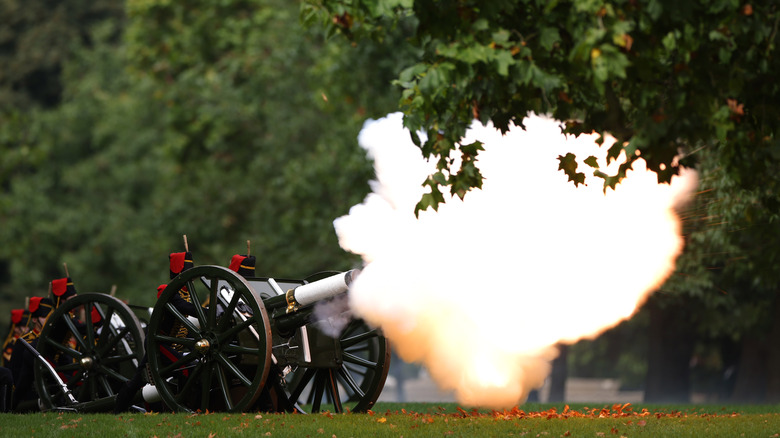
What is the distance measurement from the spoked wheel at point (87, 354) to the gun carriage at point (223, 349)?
0.05 feet

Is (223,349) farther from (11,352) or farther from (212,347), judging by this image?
(11,352)

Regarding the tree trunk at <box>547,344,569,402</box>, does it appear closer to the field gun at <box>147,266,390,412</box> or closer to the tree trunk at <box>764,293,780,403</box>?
the tree trunk at <box>764,293,780,403</box>

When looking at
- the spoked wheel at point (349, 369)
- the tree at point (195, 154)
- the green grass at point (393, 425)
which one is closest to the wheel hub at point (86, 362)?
the green grass at point (393, 425)

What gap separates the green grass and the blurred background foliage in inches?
225

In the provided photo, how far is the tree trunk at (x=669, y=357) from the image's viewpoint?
1024 inches

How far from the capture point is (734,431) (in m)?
10.2

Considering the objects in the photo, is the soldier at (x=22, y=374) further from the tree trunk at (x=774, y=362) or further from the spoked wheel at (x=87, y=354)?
the tree trunk at (x=774, y=362)

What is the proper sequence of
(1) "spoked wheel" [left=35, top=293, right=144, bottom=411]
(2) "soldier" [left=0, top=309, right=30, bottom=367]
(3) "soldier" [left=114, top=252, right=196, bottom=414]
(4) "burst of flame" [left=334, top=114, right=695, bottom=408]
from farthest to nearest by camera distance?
1. (2) "soldier" [left=0, top=309, right=30, bottom=367]
2. (1) "spoked wheel" [left=35, top=293, right=144, bottom=411]
3. (3) "soldier" [left=114, top=252, right=196, bottom=414]
4. (4) "burst of flame" [left=334, top=114, right=695, bottom=408]

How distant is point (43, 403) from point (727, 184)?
32.6ft

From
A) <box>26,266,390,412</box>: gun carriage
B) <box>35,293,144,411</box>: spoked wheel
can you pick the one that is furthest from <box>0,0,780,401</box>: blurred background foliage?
<box>35,293,144,411</box>: spoked wheel

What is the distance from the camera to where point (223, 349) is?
1145 cm

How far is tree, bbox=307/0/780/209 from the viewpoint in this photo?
8328mm

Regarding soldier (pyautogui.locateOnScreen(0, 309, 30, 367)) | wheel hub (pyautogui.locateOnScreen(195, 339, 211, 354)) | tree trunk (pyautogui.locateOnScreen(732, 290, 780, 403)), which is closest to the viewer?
wheel hub (pyautogui.locateOnScreen(195, 339, 211, 354))

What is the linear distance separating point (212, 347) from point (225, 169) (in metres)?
18.7
